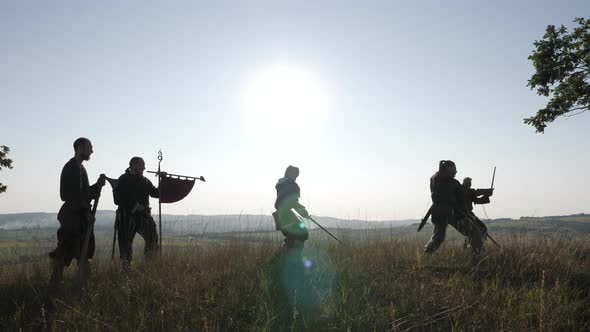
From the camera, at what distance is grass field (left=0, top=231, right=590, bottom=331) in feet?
11.5

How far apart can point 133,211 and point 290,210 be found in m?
2.85

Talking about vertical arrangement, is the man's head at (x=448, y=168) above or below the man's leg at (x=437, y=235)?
above

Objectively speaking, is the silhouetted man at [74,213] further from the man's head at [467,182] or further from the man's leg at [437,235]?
the man's head at [467,182]

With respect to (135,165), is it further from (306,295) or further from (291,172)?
(306,295)

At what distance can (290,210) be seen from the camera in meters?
7.25

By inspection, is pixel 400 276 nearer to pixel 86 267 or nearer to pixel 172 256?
pixel 172 256

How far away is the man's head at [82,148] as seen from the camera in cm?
576

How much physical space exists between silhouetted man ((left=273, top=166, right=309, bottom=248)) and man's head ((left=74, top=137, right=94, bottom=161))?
3.37m

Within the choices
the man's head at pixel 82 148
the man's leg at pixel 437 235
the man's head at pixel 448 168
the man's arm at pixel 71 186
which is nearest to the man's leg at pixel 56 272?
the man's arm at pixel 71 186

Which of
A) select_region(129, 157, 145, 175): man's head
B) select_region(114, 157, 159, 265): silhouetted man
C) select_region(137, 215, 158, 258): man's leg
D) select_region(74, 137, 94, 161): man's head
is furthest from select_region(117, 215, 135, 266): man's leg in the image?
select_region(74, 137, 94, 161): man's head

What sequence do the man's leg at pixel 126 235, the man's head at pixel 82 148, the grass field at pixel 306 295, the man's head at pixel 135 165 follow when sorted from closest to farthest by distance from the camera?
1. the grass field at pixel 306 295
2. the man's head at pixel 82 148
3. the man's leg at pixel 126 235
4. the man's head at pixel 135 165

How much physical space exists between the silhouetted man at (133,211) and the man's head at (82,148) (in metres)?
0.88

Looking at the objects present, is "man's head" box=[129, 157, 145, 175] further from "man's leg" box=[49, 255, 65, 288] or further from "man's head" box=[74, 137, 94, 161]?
"man's leg" box=[49, 255, 65, 288]

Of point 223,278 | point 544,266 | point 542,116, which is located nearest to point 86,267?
point 223,278
